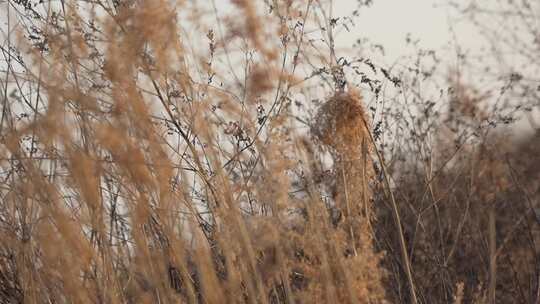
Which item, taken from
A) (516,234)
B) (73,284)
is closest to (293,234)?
(73,284)

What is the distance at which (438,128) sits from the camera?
4.16 metres

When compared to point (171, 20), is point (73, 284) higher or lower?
lower

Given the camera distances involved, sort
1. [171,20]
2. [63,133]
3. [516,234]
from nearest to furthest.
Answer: [63,133] → [171,20] → [516,234]

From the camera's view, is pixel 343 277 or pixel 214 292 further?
pixel 343 277

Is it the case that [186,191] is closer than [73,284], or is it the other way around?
[73,284]

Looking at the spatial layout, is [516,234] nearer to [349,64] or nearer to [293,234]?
[349,64]

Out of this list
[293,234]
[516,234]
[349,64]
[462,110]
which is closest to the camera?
[293,234]

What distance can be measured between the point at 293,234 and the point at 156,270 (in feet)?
1.01

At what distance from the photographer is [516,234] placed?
14.9ft

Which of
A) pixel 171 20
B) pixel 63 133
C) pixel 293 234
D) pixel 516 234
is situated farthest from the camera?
pixel 516 234

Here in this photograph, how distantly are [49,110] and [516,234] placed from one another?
3.42 meters

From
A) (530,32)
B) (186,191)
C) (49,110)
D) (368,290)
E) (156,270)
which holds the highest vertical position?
(530,32)

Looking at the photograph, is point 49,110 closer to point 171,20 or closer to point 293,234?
point 171,20

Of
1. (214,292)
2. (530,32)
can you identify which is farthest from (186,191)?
(530,32)
